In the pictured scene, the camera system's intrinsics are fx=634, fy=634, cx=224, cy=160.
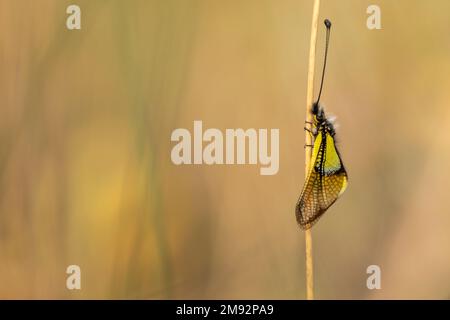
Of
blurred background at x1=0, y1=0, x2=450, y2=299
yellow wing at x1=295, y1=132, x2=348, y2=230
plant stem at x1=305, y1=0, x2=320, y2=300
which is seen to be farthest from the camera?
blurred background at x1=0, y1=0, x2=450, y2=299

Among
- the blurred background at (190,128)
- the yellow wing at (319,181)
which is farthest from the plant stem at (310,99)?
the blurred background at (190,128)

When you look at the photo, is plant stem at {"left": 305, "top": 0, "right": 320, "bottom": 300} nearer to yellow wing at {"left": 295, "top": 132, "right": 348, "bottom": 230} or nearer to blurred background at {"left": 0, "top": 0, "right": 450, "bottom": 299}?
yellow wing at {"left": 295, "top": 132, "right": 348, "bottom": 230}

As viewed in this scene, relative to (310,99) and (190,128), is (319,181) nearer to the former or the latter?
(310,99)

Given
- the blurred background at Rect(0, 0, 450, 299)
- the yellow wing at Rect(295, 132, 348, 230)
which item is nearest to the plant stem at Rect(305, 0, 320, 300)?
→ the yellow wing at Rect(295, 132, 348, 230)

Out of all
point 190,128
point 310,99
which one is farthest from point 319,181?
point 190,128

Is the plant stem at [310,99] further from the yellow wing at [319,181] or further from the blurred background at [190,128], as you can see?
the blurred background at [190,128]
